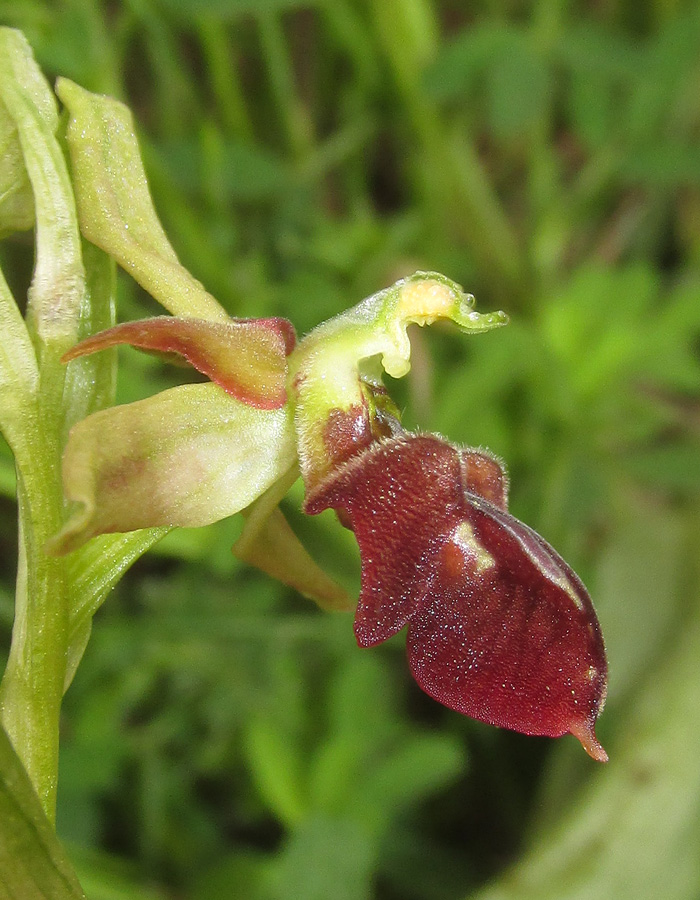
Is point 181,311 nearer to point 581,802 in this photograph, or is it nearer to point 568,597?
point 568,597

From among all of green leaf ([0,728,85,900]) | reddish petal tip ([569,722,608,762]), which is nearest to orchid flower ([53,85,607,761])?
reddish petal tip ([569,722,608,762])

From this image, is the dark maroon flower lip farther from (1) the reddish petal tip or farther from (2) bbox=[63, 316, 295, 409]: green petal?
(2) bbox=[63, 316, 295, 409]: green petal

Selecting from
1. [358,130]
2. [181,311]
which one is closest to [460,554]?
[181,311]

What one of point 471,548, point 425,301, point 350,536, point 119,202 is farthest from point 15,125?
point 350,536

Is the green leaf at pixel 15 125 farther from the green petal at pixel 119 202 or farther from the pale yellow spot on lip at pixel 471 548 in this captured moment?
the pale yellow spot on lip at pixel 471 548

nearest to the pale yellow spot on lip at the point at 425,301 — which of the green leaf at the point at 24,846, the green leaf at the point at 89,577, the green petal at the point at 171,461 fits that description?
the green petal at the point at 171,461
